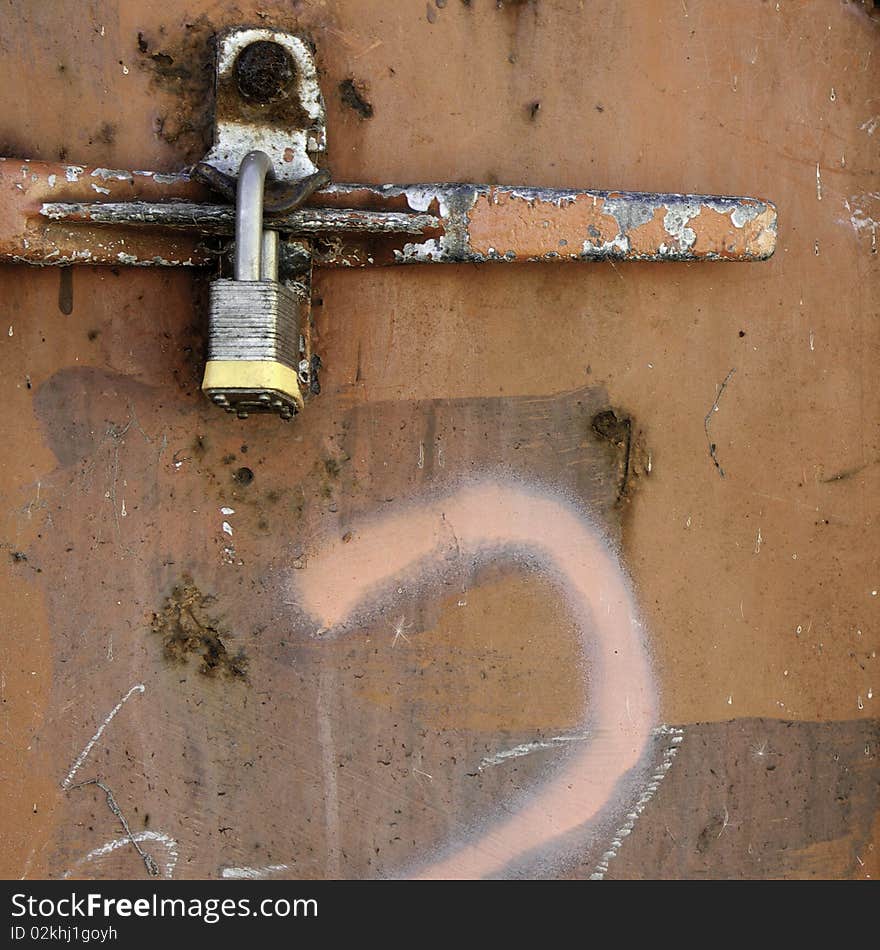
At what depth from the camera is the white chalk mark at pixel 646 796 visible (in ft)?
4.12

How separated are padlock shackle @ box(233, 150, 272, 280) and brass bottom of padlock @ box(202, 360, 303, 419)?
0.11 metres

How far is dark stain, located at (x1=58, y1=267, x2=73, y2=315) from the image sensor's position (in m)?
1.14

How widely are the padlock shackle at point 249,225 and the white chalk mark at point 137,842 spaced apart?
32.0 inches

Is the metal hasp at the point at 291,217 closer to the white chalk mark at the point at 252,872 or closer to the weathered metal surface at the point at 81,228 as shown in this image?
the weathered metal surface at the point at 81,228

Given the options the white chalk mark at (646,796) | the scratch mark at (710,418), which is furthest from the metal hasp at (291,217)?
the white chalk mark at (646,796)

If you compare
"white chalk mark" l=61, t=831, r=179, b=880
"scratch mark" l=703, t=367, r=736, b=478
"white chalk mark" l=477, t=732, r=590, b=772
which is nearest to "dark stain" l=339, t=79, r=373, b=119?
"scratch mark" l=703, t=367, r=736, b=478

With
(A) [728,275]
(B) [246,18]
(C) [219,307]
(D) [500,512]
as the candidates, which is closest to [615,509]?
(D) [500,512]

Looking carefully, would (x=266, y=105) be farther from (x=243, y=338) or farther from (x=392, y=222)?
(x=243, y=338)

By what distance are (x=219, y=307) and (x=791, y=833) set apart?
3.85 feet

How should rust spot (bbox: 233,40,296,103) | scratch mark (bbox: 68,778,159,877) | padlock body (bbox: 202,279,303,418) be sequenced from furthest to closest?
scratch mark (bbox: 68,778,159,877), rust spot (bbox: 233,40,296,103), padlock body (bbox: 202,279,303,418)

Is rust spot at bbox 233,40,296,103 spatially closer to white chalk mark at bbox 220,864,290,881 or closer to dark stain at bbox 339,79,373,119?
dark stain at bbox 339,79,373,119

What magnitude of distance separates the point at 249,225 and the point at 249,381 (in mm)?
189

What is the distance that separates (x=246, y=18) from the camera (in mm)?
1123

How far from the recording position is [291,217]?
3.38ft
